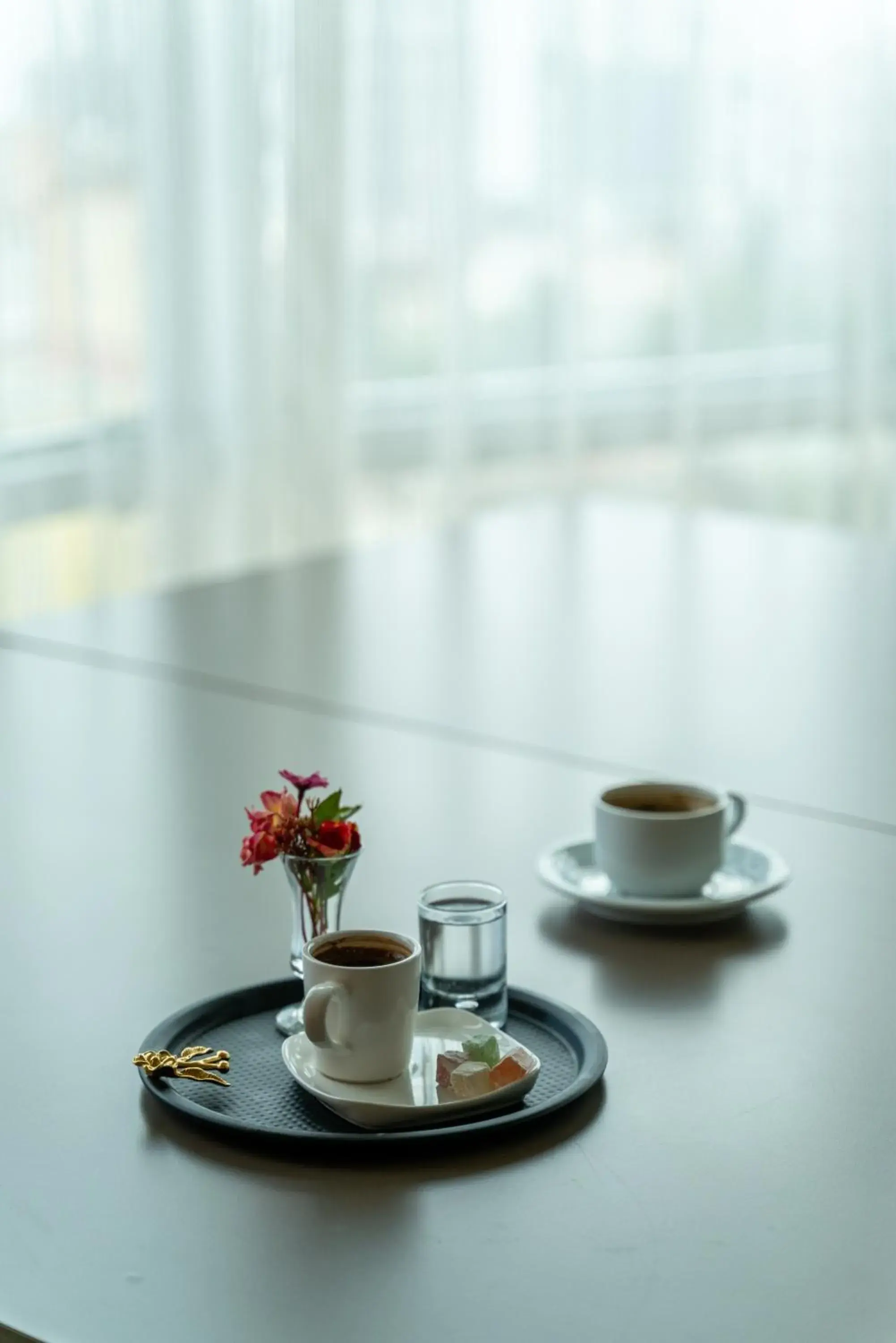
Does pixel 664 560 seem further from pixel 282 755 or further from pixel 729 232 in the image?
pixel 729 232

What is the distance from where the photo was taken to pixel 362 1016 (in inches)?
37.2

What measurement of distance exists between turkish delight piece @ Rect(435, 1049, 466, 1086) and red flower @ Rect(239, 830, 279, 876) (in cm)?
15

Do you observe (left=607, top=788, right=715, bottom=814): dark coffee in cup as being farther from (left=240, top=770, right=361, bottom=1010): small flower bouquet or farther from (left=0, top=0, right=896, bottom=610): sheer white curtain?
(left=0, top=0, right=896, bottom=610): sheer white curtain

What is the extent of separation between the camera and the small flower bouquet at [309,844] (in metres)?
1.03

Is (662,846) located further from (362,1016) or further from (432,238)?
(432,238)

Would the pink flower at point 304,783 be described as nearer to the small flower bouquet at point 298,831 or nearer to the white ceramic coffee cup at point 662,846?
the small flower bouquet at point 298,831

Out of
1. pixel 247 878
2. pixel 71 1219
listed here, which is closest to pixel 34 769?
pixel 247 878

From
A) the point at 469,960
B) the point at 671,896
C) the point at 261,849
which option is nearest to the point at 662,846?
the point at 671,896

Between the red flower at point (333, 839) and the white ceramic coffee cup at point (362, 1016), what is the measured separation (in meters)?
0.09

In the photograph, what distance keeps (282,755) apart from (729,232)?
3307 millimetres

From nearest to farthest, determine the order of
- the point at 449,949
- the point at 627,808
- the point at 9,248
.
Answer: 1. the point at 449,949
2. the point at 627,808
3. the point at 9,248

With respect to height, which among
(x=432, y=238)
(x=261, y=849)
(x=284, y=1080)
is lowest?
(x=284, y=1080)

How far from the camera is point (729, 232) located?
15.2 feet

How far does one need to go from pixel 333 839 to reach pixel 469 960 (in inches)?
4.3
